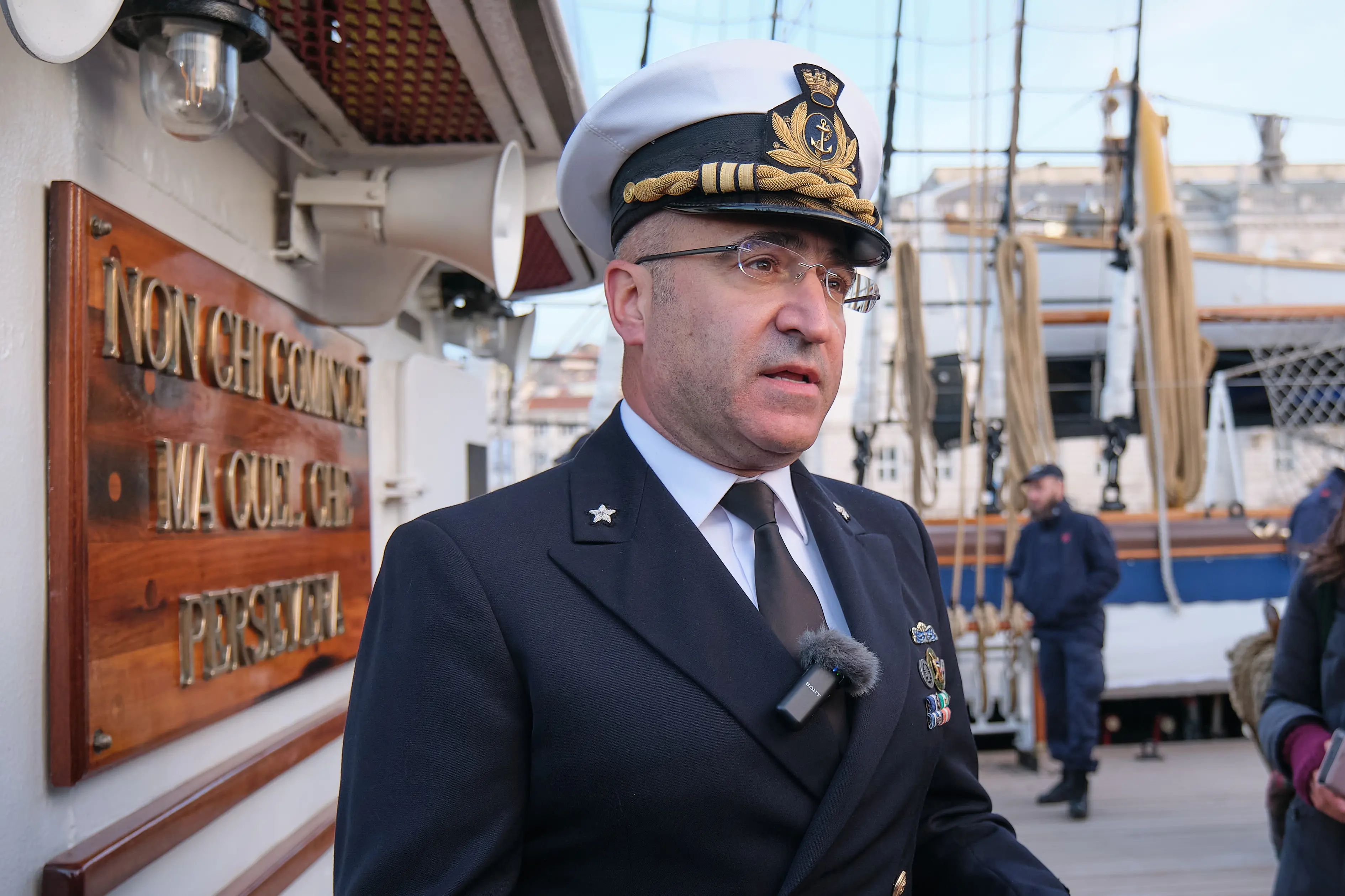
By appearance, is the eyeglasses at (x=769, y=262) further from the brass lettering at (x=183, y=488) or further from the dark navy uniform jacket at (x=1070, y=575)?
the dark navy uniform jacket at (x=1070, y=575)

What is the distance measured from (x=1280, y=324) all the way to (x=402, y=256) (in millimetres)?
Answer: 10823

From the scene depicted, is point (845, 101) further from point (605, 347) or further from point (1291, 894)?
point (605, 347)

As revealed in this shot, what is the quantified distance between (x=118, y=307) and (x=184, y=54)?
1.42ft

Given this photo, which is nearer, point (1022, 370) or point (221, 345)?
point (221, 345)

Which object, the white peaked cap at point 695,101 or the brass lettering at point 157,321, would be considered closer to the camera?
the white peaked cap at point 695,101

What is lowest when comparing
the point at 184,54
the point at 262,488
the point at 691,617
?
the point at 691,617

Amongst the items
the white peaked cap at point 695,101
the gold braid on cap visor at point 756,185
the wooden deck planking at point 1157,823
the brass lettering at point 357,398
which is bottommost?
the wooden deck planking at point 1157,823

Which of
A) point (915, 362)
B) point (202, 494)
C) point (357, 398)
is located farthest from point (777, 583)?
point (915, 362)

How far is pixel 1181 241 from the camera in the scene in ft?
25.9

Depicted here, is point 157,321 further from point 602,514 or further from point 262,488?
point 602,514

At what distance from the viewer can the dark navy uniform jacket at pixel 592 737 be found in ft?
3.34

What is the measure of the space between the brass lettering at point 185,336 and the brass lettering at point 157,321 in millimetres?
16

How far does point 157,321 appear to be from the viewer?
1924mm

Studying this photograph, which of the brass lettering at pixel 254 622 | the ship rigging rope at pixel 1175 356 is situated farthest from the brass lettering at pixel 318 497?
the ship rigging rope at pixel 1175 356
